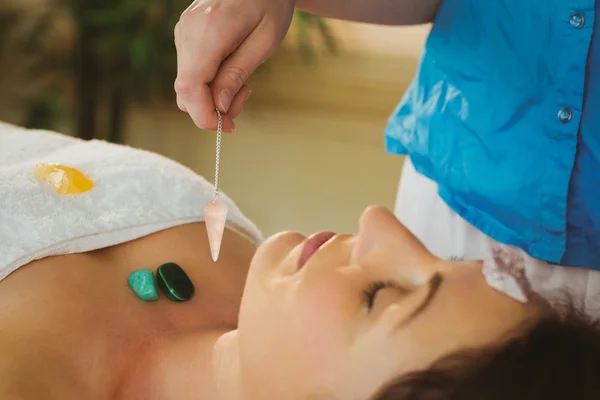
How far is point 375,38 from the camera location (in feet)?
8.88

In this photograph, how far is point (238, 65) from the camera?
99 centimetres

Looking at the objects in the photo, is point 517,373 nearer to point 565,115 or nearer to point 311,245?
point 311,245

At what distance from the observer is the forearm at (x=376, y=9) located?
1259mm

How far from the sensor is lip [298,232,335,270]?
3.28 feet

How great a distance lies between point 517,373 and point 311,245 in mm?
316

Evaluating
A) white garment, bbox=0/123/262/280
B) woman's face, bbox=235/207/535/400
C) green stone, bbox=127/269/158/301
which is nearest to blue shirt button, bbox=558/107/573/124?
woman's face, bbox=235/207/535/400

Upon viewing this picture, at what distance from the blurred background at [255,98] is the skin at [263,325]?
1520 millimetres

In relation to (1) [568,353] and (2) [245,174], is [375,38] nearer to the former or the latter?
(2) [245,174]

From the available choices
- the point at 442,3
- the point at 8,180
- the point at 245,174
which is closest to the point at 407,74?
the point at 245,174

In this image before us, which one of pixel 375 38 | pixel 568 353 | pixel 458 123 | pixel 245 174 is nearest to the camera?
pixel 568 353

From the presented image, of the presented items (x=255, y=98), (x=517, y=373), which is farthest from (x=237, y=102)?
(x=255, y=98)

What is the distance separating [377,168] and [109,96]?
1.04 meters

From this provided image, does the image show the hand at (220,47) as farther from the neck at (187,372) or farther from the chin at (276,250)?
the neck at (187,372)

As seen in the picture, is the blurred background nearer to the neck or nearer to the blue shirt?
the blue shirt
